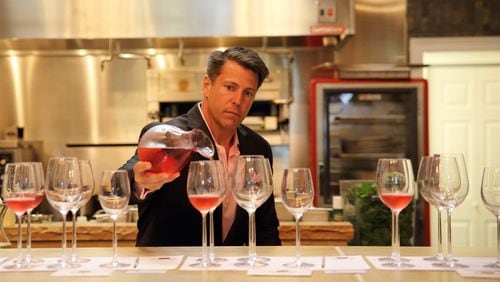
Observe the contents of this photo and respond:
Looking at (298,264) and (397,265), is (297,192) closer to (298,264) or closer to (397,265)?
(298,264)

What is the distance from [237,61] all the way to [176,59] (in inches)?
139

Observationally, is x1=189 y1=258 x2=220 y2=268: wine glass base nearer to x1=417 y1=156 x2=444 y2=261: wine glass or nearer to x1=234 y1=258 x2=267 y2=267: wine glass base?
x1=234 y1=258 x2=267 y2=267: wine glass base

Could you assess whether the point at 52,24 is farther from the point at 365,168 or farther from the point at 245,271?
the point at 245,271

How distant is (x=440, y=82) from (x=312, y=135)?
1352mm

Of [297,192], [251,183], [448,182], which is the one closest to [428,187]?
[448,182]

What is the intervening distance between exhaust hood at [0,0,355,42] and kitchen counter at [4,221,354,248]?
1964 millimetres

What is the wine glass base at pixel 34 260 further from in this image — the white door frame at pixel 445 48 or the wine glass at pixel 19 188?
the white door frame at pixel 445 48

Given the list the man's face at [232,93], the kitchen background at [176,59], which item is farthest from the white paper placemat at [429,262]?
the kitchen background at [176,59]

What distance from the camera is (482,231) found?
5699 millimetres

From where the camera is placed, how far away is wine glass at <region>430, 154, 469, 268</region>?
1566 millimetres

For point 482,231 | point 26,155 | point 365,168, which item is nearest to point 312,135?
point 365,168

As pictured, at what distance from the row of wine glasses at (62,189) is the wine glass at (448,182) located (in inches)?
28.8

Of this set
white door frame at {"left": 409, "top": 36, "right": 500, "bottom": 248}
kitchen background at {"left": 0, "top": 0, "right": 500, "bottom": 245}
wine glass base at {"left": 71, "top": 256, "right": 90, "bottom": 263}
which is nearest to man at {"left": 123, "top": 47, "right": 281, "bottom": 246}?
wine glass base at {"left": 71, "top": 256, "right": 90, "bottom": 263}

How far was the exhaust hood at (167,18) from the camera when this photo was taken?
4.86 m
